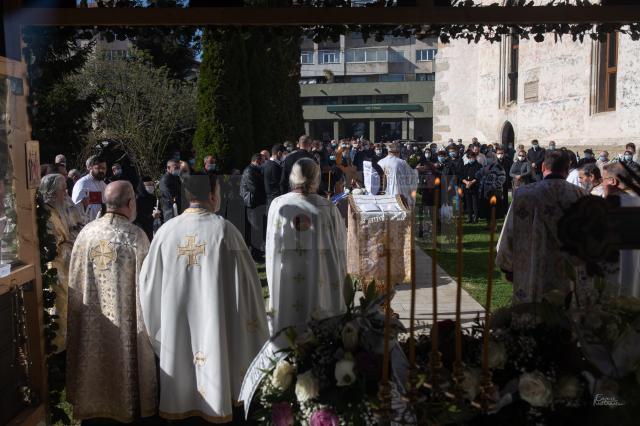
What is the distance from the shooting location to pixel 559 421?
2.56 metres

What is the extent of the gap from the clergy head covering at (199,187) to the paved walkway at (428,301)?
108 inches

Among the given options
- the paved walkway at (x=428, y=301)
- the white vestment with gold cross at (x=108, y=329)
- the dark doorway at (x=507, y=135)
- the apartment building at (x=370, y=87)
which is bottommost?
the paved walkway at (x=428, y=301)

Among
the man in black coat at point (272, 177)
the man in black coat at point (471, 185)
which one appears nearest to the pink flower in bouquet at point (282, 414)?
the man in black coat at point (272, 177)

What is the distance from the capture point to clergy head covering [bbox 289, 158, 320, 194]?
553 cm

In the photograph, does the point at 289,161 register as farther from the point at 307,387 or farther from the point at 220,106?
the point at 307,387

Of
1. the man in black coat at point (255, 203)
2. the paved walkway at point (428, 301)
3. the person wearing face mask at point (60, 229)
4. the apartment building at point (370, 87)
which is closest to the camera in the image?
the person wearing face mask at point (60, 229)

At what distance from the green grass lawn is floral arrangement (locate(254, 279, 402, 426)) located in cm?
380

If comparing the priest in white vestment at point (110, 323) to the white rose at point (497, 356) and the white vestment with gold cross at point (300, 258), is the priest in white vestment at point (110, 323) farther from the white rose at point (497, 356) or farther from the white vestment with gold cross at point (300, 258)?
the white rose at point (497, 356)

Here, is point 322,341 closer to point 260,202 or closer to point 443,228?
point 443,228

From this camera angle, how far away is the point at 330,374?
8.86ft

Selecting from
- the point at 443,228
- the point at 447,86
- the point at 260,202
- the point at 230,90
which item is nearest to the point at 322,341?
the point at 443,228

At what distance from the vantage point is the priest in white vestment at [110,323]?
452cm

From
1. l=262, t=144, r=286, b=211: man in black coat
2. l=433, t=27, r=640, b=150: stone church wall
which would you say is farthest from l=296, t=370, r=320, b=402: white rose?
l=433, t=27, r=640, b=150: stone church wall

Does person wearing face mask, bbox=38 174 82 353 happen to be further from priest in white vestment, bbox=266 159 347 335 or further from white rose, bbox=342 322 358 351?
white rose, bbox=342 322 358 351
